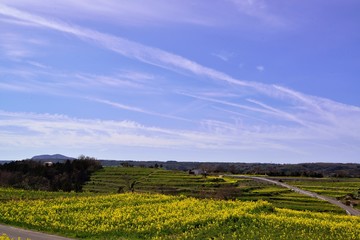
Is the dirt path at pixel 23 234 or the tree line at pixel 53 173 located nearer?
the dirt path at pixel 23 234

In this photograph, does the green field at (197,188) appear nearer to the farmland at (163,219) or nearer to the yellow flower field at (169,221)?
the farmland at (163,219)

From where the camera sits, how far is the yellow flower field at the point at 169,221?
Result: 101ft

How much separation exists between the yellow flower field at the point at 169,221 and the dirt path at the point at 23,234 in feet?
4.66

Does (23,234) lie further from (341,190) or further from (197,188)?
(341,190)

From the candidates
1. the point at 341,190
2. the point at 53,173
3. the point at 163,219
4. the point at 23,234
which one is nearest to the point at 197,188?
the point at 341,190

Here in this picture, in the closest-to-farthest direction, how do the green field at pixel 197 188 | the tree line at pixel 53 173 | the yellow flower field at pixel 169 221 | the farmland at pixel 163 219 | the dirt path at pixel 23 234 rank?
the dirt path at pixel 23 234 < the yellow flower field at pixel 169 221 < the farmland at pixel 163 219 < the green field at pixel 197 188 < the tree line at pixel 53 173

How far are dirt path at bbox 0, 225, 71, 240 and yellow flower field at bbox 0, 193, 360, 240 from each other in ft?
4.66

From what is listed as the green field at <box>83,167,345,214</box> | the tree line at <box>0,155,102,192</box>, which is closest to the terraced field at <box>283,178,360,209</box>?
the green field at <box>83,167,345,214</box>

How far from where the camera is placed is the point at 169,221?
113 ft

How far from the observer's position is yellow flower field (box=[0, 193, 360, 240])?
101ft

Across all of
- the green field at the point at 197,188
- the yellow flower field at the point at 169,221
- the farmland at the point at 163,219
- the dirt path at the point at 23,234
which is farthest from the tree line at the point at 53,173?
the dirt path at the point at 23,234

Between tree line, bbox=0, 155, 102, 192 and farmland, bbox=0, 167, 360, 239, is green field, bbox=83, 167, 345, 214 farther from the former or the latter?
farmland, bbox=0, 167, 360, 239

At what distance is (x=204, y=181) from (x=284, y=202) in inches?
1132

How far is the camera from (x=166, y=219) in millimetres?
35844
